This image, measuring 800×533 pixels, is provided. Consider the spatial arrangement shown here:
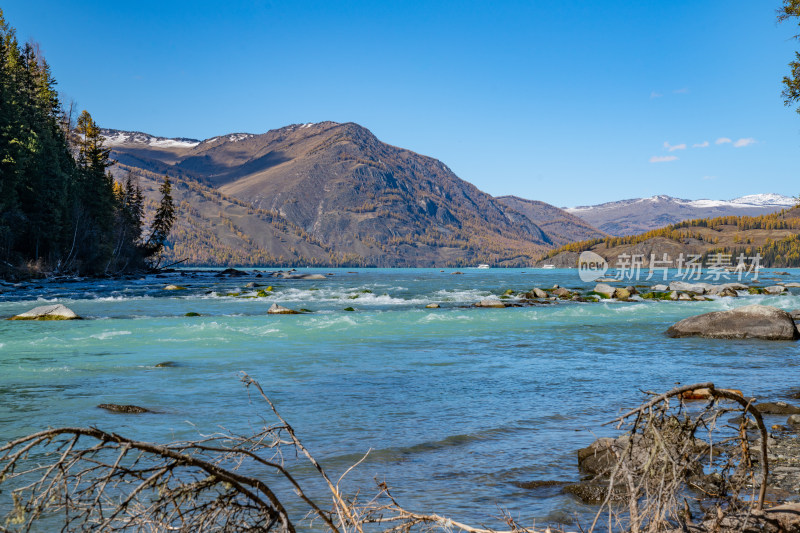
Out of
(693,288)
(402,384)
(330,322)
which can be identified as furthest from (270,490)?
(693,288)

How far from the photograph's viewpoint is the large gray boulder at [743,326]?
23172 millimetres

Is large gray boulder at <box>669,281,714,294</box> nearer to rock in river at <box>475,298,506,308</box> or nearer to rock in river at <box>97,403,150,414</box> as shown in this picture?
rock in river at <box>475,298,506,308</box>

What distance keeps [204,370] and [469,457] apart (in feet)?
32.4

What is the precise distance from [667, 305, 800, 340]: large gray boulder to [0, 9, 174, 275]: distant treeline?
179 feet

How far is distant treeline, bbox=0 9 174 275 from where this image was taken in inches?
2167

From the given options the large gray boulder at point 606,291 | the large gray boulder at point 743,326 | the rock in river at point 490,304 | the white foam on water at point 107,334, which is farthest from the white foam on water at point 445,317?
the large gray boulder at point 606,291

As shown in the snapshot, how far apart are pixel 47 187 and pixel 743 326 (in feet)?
217

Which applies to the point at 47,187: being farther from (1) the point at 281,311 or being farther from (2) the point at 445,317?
(2) the point at 445,317

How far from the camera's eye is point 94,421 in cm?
997

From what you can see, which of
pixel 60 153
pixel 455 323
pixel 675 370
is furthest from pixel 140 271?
pixel 675 370

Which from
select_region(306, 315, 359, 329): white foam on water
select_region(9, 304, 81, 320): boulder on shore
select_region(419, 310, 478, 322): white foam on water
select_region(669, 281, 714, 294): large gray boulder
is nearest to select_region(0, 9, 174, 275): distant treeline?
select_region(9, 304, 81, 320): boulder on shore

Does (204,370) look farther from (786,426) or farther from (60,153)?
(60,153)

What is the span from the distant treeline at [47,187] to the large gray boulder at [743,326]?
54545 millimetres

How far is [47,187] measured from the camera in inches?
2427
